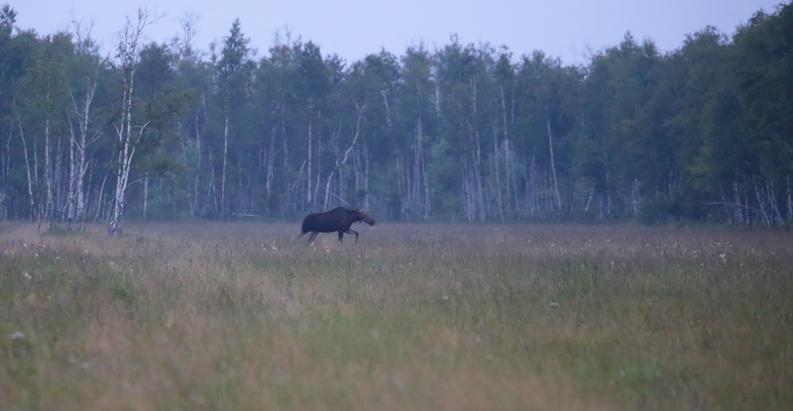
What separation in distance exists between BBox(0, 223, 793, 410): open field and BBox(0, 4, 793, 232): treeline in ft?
95.9

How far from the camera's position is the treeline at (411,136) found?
48.5 m

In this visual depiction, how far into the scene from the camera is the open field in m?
7.67

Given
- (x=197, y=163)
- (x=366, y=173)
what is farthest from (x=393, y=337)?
(x=197, y=163)

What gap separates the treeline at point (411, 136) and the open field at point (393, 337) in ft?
95.9

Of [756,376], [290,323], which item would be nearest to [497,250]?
[290,323]

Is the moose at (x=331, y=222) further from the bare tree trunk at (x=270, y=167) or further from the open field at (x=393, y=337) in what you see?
the bare tree trunk at (x=270, y=167)

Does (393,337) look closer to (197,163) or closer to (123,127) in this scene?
(123,127)

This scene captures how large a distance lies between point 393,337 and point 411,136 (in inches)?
2434

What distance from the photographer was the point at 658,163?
53875 mm

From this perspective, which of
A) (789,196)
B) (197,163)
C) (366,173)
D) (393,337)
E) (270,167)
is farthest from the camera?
(366,173)

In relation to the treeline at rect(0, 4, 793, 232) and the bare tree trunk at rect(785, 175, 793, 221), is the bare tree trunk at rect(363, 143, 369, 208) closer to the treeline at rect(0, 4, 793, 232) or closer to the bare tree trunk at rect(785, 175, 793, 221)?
the treeline at rect(0, 4, 793, 232)

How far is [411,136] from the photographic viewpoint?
2808 inches

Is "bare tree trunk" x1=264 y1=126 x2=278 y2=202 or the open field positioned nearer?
the open field

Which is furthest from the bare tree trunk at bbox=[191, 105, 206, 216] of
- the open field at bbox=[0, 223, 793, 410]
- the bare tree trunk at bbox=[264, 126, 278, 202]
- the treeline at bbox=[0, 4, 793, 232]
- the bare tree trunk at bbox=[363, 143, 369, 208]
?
the open field at bbox=[0, 223, 793, 410]
